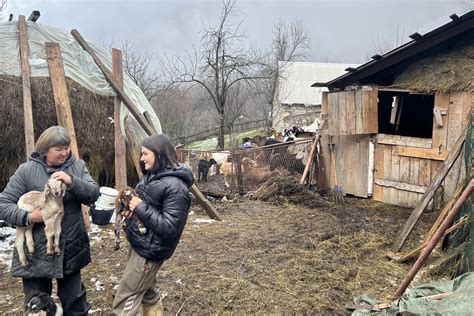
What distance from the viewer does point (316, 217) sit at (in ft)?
23.0

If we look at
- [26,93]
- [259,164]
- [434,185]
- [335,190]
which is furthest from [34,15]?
[434,185]

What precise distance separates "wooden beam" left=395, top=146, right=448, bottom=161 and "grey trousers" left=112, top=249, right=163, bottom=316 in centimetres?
634

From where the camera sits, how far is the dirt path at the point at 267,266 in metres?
3.77

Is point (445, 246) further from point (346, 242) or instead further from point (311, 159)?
point (311, 159)

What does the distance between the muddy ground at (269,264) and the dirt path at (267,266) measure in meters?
0.01

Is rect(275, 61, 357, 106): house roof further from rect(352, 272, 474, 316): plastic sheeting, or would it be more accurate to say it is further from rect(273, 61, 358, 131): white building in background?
rect(352, 272, 474, 316): plastic sheeting

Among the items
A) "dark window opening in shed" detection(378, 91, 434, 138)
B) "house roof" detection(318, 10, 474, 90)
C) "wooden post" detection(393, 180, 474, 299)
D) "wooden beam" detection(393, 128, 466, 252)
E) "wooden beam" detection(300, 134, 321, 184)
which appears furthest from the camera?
"dark window opening in shed" detection(378, 91, 434, 138)

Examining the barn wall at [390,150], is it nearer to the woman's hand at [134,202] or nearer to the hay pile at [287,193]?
the hay pile at [287,193]

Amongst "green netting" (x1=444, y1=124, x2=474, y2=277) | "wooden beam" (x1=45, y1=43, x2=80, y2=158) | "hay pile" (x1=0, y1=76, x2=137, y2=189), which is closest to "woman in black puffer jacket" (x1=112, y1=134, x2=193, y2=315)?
"green netting" (x1=444, y1=124, x2=474, y2=277)

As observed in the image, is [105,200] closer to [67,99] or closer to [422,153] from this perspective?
[67,99]

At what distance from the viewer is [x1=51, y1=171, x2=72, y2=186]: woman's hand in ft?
8.32

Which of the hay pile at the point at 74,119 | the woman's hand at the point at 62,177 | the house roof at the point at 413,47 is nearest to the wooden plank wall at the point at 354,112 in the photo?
the house roof at the point at 413,47

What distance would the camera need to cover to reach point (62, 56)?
21.3 feet

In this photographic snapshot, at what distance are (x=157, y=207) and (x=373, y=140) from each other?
21.4 feet
